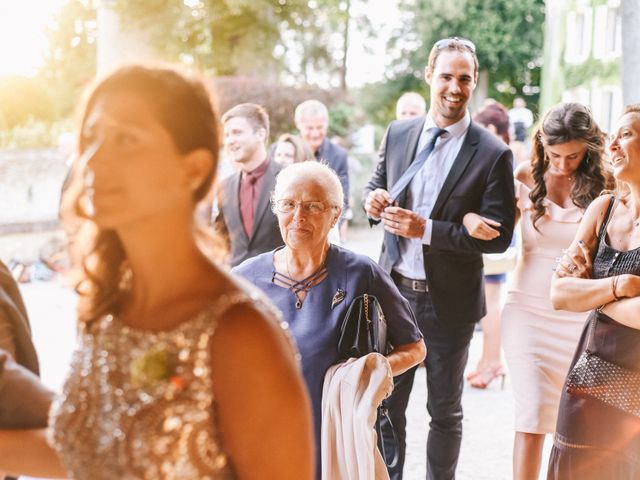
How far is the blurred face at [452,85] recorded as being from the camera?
435cm

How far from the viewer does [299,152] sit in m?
6.49

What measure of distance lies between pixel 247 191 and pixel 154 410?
4118 mm

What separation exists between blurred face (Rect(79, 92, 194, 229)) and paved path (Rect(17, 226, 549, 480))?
4.19m

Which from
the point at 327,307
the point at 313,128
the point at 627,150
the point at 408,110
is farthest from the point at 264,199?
the point at 408,110

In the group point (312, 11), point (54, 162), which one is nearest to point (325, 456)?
point (54, 162)

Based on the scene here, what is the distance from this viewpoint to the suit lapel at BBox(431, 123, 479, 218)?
4297 millimetres

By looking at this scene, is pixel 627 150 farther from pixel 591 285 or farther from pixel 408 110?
pixel 408 110

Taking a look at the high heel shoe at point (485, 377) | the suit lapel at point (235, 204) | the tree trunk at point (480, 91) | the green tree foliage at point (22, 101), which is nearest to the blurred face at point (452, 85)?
the suit lapel at point (235, 204)

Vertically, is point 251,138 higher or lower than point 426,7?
lower

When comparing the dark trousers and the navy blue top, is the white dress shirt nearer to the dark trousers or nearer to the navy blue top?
the dark trousers

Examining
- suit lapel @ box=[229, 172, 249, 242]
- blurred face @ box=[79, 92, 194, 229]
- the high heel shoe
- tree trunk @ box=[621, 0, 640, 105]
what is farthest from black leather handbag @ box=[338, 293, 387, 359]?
tree trunk @ box=[621, 0, 640, 105]

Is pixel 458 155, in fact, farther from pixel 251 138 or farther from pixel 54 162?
pixel 54 162

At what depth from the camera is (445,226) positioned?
13.8ft

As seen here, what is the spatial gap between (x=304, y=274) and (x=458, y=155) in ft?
4.91
